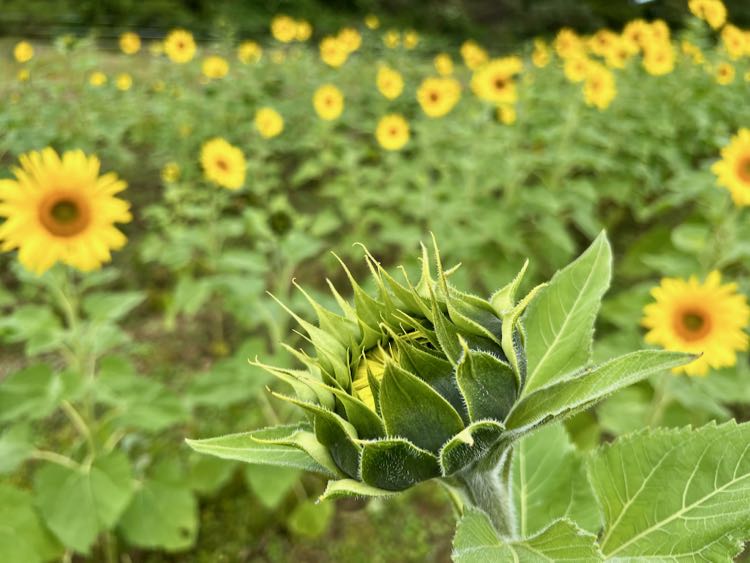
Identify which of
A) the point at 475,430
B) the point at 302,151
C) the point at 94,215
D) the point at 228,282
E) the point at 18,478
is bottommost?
the point at 18,478

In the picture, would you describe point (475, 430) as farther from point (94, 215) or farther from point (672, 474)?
point (94, 215)

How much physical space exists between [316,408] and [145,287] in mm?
2873

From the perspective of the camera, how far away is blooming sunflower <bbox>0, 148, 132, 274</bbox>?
4.65ft

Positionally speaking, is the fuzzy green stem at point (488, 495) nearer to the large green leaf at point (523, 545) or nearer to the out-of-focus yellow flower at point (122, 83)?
the large green leaf at point (523, 545)

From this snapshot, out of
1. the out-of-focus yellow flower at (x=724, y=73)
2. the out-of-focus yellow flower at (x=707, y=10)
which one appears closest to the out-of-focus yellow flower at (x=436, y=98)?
the out-of-focus yellow flower at (x=707, y=10)

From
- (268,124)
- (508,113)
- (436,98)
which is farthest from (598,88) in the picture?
(268,124)

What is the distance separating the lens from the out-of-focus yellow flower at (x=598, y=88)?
2766 mm

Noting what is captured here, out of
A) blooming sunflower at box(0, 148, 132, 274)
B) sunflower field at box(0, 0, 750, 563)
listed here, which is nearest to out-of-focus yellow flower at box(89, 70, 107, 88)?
sunflower field at box(0, 0, 750, 563)

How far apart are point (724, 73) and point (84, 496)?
3304 millimetres

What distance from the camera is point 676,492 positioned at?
0.61 meters

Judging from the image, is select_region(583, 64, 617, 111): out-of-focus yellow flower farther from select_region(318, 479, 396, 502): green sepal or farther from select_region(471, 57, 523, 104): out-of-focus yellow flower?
select_region(318, 479, 396, 502): green sepal

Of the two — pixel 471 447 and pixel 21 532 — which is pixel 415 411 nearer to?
pixel 471 447

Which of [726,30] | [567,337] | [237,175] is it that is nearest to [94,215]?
[237,175]

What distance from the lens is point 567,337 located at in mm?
582
